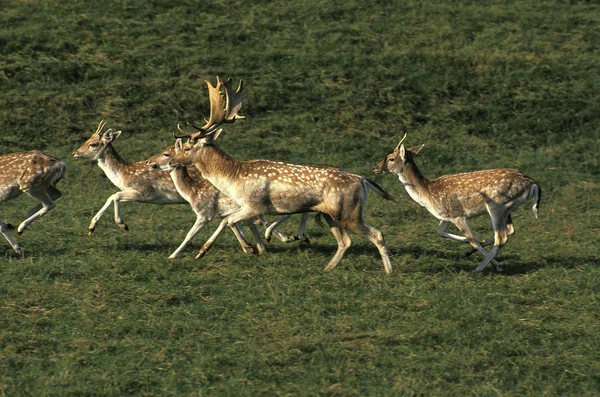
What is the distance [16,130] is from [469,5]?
10.1 m

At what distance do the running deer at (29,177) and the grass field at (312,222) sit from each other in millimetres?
378

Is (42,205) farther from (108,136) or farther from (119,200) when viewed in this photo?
(108,136)

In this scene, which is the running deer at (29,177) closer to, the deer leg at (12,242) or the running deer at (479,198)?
the deer leg at (12,242)

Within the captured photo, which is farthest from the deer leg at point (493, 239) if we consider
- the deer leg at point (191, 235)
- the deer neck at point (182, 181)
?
the deer neck at point (182, 181)

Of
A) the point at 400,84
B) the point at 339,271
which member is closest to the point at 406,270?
the point at 339,271

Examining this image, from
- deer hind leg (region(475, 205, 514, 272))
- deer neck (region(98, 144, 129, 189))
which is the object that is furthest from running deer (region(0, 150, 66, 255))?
deer hind leg (region(475, 205, 514, 272))

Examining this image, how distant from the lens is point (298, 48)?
20438mm

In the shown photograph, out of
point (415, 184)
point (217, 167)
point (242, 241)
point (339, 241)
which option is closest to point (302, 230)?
point (242, 241)

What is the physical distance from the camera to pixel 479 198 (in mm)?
11617

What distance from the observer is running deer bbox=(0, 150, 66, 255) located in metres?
12.2

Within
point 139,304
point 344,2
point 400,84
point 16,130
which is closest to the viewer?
point 139,304

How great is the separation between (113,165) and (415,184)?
3.93 m

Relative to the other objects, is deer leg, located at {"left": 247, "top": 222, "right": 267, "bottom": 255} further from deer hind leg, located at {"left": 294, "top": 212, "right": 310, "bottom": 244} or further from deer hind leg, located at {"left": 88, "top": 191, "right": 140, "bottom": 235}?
deer hind leg, located at {"left": 88, "top": 191, "right": 140, "bottom": 235}

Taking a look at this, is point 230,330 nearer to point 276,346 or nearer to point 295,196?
point 276,346
